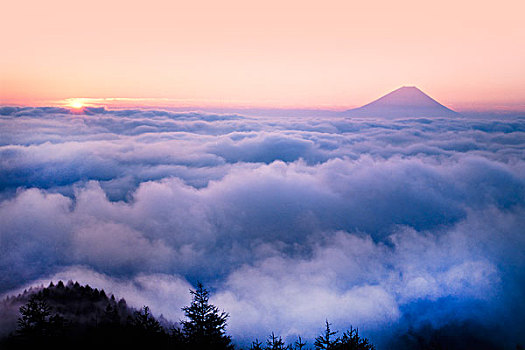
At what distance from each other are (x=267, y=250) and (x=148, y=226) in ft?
277

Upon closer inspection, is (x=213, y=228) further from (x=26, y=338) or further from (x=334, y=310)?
(x=26, y=338)

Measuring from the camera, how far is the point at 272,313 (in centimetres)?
16600

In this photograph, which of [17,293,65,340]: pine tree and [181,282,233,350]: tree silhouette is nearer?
[181,282,233,350]: tree silhouette

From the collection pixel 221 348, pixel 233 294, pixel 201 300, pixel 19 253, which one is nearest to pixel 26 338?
pixel 201 300

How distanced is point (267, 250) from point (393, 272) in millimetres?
85950

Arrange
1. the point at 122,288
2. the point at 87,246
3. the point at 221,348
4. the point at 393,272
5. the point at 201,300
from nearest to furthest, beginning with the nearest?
the point at 221,348 → the point at 201,300 → the point at 122,288 → the point at 87,246 → the point at 393,272

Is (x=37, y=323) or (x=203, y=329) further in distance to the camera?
(x=37, y=323)

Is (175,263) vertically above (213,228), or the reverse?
(213,228)

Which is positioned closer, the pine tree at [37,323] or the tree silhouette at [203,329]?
the tree silhouette at [203,329]

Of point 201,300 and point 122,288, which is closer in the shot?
point 201,300

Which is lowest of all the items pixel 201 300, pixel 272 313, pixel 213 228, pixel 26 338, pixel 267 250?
pixel 272 313

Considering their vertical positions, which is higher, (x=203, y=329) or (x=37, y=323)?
(x=203, y=329)

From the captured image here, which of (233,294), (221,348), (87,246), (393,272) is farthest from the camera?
(393,272)

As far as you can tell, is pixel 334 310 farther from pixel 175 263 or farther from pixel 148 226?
pixel 148 226
